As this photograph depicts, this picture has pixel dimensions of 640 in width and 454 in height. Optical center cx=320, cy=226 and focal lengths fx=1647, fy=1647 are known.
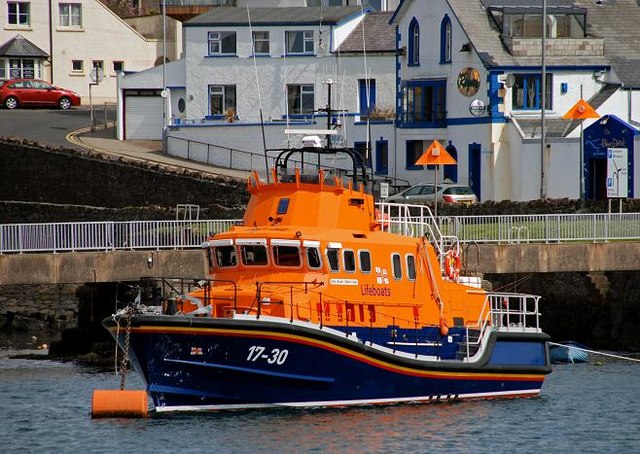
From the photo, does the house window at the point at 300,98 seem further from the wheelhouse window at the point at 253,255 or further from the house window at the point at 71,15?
the wheelhouse window at the point at 253,255

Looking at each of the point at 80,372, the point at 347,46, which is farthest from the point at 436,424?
the point at 347,46

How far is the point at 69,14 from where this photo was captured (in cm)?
8250

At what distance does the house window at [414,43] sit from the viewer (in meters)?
61.3

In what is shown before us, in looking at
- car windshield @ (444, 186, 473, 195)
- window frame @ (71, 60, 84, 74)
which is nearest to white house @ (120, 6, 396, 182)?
car windshield @ (444, 186, 473, 195)

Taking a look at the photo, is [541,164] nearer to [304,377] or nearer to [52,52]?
[304,377]

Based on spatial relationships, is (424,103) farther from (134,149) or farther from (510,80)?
(134,149)

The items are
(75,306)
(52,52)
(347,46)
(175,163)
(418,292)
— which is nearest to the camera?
(418,292)

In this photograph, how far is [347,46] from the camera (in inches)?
2594

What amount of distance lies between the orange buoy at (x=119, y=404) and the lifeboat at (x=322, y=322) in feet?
0.93

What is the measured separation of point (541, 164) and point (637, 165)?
3.39 metres

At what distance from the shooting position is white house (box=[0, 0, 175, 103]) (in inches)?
3174

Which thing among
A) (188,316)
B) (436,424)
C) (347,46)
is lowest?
(436,424)

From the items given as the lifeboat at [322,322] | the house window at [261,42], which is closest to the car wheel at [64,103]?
the house window at [261,42]

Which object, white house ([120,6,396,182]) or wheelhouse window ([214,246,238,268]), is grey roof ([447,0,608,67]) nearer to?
white house ([120,6,396,182])
